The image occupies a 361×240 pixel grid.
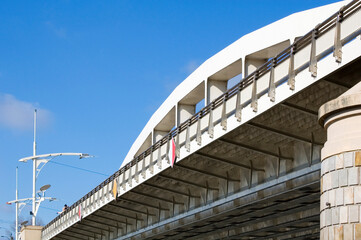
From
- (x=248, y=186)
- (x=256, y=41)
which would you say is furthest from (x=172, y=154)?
(x=256, y=41)

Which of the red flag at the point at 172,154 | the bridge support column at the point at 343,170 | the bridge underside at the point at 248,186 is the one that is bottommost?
the bridge support column at the point at 343,170

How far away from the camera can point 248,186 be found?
3438 cm

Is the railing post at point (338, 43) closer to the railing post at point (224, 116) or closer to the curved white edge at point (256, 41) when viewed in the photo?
the railing post at point (224, 116)

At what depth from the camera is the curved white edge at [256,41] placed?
39.8 meters

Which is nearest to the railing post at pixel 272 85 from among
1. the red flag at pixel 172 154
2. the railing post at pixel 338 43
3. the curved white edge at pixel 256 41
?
the railing post at pixel 338 43

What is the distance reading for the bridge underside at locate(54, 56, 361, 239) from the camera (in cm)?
2738

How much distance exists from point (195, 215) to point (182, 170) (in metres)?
5.26

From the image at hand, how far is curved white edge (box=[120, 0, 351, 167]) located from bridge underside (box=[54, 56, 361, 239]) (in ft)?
25.8

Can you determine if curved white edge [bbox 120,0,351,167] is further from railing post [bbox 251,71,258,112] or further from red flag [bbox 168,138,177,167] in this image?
railing post [bbox 251,71,258,112]

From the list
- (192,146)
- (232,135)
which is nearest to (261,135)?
(232,135)

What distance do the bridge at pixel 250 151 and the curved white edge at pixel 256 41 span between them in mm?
59

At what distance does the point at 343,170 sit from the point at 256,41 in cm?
2607

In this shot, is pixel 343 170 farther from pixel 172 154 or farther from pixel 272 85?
pixel 172 154

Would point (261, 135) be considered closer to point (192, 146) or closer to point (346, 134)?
point (192, 146)
